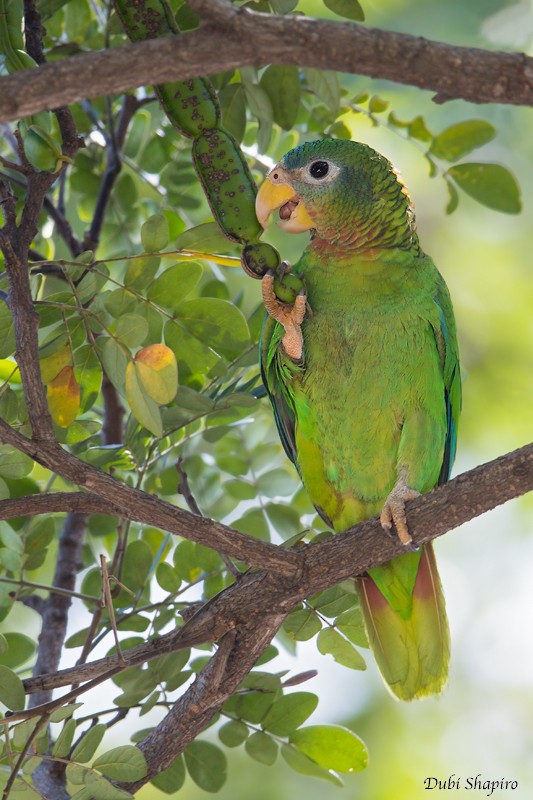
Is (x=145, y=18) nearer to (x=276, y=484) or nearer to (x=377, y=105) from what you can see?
(x=377, y=105)

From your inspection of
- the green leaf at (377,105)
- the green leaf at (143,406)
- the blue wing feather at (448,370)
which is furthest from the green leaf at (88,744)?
the green leaf at (377,105)

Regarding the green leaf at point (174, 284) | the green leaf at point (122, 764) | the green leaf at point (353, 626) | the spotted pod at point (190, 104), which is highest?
the spotted pod at point (190, 104)

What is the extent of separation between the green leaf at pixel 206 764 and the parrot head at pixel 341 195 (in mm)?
1315

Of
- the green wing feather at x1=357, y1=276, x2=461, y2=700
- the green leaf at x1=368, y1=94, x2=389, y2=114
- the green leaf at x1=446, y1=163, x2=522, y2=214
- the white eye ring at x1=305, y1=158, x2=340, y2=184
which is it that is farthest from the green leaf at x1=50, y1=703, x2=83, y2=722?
the green leaf at x1=368, y1=94, x2=389, y2=114

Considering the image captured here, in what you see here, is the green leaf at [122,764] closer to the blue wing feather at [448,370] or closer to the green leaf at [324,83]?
the blue wing feather at [448,370]

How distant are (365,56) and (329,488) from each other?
1.39 m

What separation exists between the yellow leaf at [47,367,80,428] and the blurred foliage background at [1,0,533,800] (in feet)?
1.16

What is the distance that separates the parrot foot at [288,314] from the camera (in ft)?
6.40

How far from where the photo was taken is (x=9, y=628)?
3430 millimetres

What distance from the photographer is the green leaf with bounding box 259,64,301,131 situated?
6.73ft

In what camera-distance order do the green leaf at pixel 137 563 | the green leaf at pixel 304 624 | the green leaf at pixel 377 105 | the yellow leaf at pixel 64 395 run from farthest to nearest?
the green leaf at pixel 377 105, the green leaf at pixel 137 563, the green leaf at pixel 304 624, the yellow leaf at pixel 64 395

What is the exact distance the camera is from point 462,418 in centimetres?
435

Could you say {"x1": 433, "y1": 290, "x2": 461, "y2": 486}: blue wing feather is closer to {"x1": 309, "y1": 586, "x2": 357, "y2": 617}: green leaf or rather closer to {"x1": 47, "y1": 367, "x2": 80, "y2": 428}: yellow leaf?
{"x1": 309, "y1": 586, "x2": 357, "y2": 617}: green leaf

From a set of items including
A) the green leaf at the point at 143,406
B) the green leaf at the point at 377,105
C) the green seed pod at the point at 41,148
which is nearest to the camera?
the green seed pod at the point at 41,148
